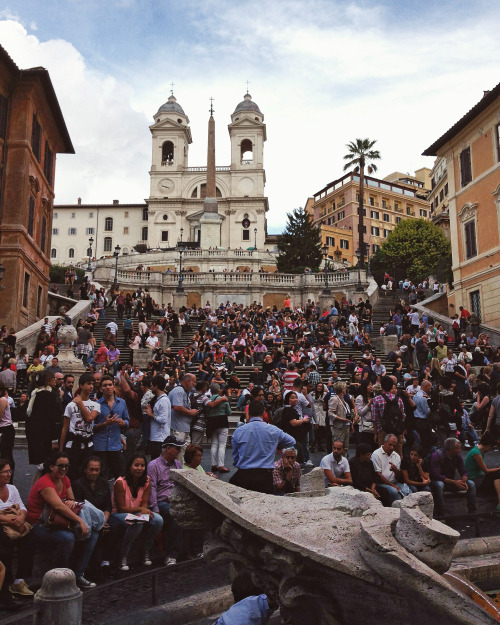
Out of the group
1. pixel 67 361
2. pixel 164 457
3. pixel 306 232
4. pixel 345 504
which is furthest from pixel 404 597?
pixel 306 232

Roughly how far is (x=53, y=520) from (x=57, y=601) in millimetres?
1807

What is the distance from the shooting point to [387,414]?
9734 mm

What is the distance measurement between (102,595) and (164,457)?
1.86 meters

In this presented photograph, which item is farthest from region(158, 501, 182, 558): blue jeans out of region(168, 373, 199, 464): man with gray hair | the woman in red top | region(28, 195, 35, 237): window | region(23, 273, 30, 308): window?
region(28, 195, 35, 237): window

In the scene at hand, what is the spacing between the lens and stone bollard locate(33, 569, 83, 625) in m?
3.95

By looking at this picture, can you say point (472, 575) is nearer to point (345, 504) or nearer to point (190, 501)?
point (345, 504)

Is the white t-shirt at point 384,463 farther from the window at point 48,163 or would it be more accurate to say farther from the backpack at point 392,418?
the window at point 48,163

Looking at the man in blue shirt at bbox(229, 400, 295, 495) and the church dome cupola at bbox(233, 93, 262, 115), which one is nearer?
the man in blue shirt at bbox(229, 400, 295, 495)

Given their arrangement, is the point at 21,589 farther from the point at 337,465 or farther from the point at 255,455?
the point at 337,465

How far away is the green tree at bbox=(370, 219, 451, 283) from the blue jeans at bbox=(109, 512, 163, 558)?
169 feet

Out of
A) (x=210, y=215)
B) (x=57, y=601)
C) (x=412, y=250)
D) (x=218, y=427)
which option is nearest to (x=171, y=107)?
(x=210, y=215)

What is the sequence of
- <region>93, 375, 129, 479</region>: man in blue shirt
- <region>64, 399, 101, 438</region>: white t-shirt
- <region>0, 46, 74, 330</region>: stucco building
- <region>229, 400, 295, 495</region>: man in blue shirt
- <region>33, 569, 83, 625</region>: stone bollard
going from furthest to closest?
<region>0, 46, 74, 330</region>: stucco building, <region>93, 375, 129, 479</region>: man in blue shirt, <region>64, 399, 101, 438</region>: white t-shirt, <region>229, 400, 295, 495</region>: man in blue shirt, <region>33, 569, 83, 625</region>: stone bollard

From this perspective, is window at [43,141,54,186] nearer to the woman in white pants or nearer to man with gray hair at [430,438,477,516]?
the woman in white pants

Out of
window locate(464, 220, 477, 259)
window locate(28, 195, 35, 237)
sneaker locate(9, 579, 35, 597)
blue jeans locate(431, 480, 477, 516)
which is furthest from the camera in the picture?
window locate(464, 220, 477, 259)
